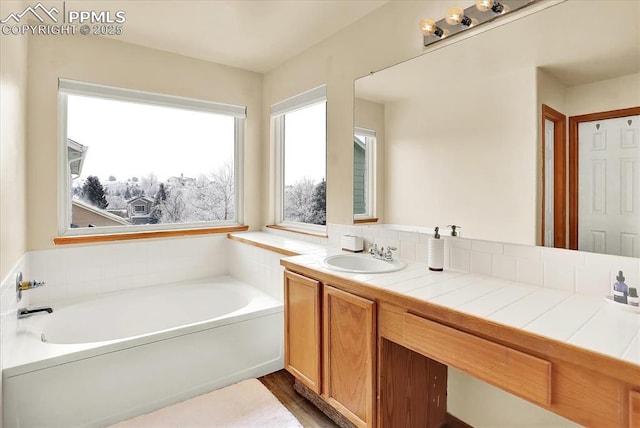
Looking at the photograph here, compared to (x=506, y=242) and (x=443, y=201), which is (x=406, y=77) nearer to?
(x=443, y=201)

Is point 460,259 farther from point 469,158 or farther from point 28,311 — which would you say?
point 28,311

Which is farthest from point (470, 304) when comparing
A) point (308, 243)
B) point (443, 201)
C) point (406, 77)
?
point (308, 243)

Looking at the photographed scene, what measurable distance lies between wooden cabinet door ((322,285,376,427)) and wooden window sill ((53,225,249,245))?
6.07 ft

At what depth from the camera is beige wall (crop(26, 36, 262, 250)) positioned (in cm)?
239

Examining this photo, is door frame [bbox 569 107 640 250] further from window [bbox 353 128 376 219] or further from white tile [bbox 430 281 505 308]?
window [bbox 353 128 376 219]

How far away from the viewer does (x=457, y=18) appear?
164cm

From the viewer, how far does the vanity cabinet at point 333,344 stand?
58.9 inches

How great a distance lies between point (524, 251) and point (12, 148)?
2.76 m

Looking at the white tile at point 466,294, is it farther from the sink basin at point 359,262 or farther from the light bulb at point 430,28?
the light bulb at point 430,28

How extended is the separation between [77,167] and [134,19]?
1214 millimetres

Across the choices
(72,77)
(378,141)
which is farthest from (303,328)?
(72,77)

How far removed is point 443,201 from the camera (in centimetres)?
179

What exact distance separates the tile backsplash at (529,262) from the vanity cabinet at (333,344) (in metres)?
0.58

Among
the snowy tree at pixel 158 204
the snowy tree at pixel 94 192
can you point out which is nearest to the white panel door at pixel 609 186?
the snowy tree at pixel 158 204
